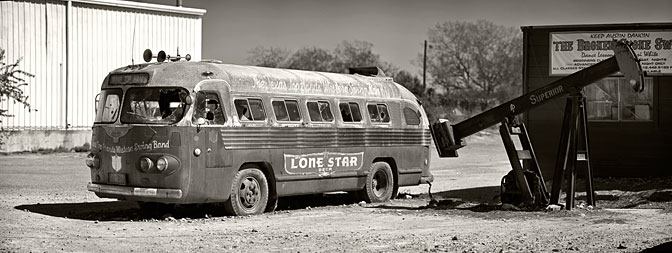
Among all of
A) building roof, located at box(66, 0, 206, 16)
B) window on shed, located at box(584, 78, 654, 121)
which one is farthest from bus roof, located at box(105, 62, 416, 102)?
building roof, located at box(66, 0, 206, 16)

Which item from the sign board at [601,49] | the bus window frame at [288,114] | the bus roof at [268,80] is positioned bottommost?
the bus window frame at [288,114]

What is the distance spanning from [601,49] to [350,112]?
6.76 metres

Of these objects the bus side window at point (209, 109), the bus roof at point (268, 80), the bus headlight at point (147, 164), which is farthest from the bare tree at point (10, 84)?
the bus headlight at point (147, 164)

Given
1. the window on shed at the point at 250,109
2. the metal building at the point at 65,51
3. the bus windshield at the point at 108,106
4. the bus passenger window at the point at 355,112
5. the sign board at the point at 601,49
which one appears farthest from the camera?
the metal building at the point at 65,51

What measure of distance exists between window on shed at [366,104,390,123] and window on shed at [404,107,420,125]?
2.18ft

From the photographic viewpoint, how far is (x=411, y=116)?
1953 centimetres

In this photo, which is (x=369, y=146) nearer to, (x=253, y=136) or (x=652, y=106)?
(x=253, y=136)

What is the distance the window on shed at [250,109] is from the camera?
1554cm

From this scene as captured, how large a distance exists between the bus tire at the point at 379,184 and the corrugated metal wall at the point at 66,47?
18.1 meters

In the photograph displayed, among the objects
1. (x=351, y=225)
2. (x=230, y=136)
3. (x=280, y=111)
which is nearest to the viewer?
(x=351, y=225)

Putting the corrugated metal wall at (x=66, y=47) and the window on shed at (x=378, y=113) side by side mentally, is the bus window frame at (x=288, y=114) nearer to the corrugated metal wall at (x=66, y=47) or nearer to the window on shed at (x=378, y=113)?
the window on shed at (x=378, y=113)

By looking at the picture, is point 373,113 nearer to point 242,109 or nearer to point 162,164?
point 242,109

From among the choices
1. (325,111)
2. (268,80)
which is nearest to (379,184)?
(325,111)

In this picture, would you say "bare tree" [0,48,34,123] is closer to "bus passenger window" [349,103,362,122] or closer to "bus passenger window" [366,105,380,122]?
"bus passenger window" [366,105,380,122]
